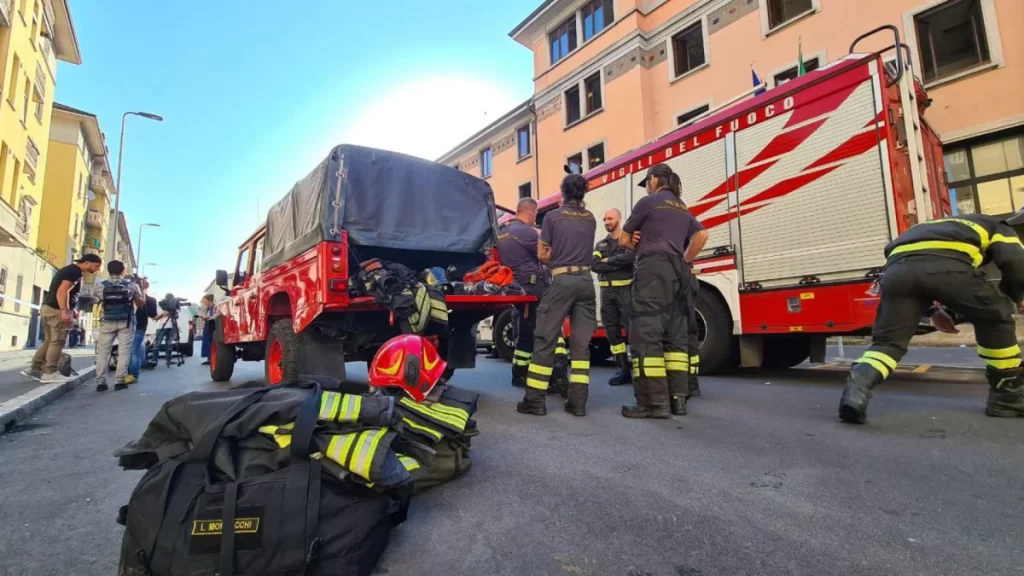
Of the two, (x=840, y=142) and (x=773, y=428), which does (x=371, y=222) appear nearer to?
(x=773, y=428)

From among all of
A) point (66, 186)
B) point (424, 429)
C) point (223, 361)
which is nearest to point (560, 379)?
point (424, 429)

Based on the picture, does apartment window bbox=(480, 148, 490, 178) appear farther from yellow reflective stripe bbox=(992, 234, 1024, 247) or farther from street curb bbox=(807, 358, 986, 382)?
yellow reflective stripe bbox=(992, 234, 1024, 247)

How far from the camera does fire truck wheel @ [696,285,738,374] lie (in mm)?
5988

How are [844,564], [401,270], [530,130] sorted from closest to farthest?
[844,564], [401,270], [530,130]

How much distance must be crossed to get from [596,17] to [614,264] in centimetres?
1691

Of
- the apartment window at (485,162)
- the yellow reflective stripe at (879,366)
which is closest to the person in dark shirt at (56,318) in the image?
the yellow reflective stripe at (879,366)

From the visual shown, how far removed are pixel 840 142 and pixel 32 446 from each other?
739 centimetres

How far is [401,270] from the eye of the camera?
164 inches

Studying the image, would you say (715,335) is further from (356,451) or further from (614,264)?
(356,451)

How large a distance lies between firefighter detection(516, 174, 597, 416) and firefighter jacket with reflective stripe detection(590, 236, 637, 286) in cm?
104

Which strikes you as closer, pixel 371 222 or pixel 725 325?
pixel 371 222

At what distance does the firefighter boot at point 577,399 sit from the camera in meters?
3.74

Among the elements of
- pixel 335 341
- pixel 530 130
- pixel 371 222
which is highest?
pixel 530 130

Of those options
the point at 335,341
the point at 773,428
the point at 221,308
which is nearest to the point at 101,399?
the point at 221,308
